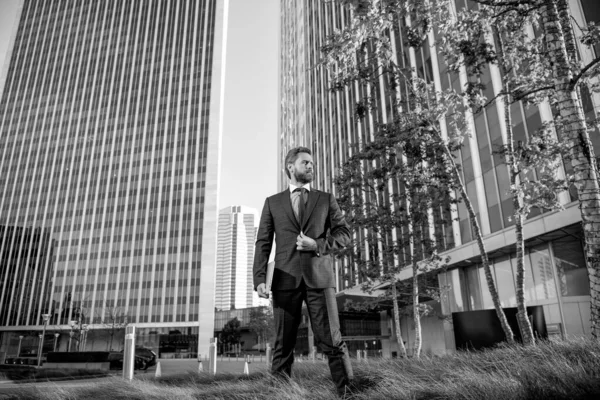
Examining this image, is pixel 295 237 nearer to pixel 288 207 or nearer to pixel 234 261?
pixel 288 207

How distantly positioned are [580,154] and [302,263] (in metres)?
4.66

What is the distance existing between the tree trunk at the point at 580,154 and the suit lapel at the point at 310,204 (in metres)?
3.89

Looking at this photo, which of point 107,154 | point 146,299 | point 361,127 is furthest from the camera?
point 107,154

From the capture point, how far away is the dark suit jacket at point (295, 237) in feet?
11.4

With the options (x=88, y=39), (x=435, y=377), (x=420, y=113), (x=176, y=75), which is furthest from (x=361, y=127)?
(x=88, y=39)

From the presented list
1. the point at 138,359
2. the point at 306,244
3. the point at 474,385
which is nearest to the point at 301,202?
the point at 306,244

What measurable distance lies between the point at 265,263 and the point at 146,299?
8235 centimetres

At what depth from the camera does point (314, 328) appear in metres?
3.44

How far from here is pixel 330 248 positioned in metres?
3.48

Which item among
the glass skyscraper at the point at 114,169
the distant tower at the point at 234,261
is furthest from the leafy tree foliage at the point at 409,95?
the distant tower at the point at 234,261

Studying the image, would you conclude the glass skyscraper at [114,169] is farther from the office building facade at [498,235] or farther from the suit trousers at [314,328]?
the suit trousers at [314,328]

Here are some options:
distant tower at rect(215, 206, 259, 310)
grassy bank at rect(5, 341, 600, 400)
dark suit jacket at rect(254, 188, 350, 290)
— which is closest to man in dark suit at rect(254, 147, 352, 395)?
dark suit jacket at rect(254, 188, 350, 290)

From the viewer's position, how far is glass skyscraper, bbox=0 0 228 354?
79625 millimetres

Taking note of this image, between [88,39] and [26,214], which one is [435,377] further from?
[88,39]
